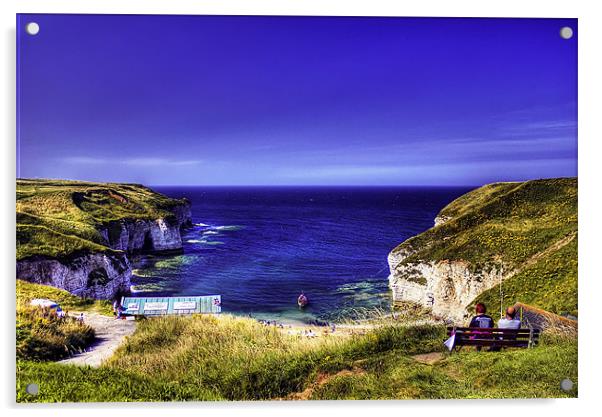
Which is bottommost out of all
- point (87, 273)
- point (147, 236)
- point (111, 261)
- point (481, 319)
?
point (481, 319)

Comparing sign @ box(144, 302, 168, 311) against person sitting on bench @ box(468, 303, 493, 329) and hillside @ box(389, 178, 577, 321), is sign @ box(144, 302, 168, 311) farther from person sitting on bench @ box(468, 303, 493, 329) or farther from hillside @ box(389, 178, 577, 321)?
person sitting on bench @ box(468, 303, 493, 329)

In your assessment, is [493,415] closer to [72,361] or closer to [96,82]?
[72,361]

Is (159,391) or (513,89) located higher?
(513,89)

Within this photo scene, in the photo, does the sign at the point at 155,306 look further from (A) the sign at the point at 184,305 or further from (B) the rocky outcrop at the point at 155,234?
(B) the rocky outcrop at the point at 155,234

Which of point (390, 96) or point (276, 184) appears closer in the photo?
point (390, 96)

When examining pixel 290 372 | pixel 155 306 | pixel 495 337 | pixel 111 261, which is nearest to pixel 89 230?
pixel 111 261

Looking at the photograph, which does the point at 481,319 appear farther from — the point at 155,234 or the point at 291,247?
the point at 155,234
